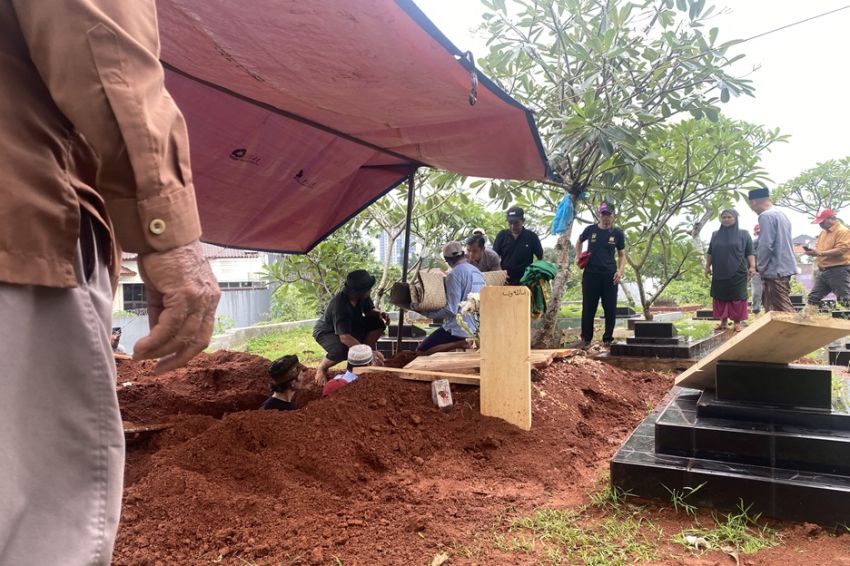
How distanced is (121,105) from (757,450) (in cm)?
283

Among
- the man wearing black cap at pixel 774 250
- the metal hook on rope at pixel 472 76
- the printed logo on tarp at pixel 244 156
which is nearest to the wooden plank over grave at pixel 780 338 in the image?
the metal hook on rope at pixel 472 76

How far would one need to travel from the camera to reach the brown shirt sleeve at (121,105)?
927 millimetres

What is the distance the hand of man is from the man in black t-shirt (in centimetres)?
623

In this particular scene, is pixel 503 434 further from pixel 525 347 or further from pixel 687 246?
pixel 687 246

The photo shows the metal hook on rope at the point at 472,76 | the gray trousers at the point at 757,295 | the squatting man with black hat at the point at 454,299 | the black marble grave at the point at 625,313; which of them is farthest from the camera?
the gray trousers at the point at 757,295

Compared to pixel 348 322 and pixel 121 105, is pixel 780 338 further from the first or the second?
pixel 348 322

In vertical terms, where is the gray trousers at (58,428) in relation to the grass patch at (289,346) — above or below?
above

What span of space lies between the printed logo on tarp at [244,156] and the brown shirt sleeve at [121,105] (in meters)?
3.54

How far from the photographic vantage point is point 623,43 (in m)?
5.28

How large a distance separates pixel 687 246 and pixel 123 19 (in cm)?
928

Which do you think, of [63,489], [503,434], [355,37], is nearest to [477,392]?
[503,434]

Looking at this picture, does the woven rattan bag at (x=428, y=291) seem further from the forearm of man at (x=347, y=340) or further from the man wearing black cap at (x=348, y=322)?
the forearm of man at (x=347, y=340)

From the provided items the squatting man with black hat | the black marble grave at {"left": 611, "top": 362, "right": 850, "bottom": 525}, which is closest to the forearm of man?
the squatting man with black hat

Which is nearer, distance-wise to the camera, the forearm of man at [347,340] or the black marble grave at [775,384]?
the black marble grave at [775,384]
